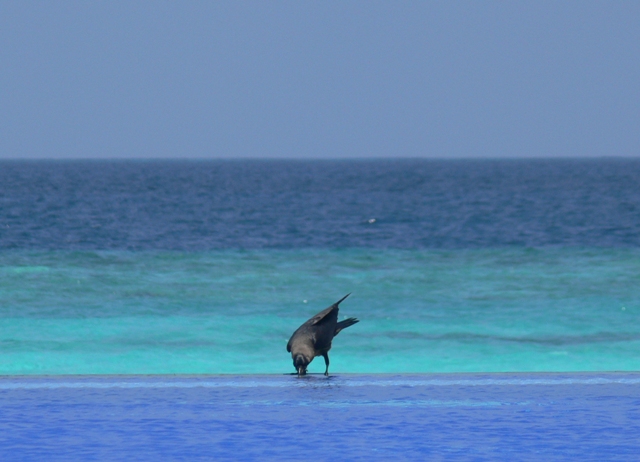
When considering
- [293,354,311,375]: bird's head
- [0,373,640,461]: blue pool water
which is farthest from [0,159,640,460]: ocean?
[293,354,311,375]: bird's head

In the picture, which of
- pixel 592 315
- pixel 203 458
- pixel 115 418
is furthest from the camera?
pixel 592 315

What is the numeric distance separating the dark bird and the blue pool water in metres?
0.22

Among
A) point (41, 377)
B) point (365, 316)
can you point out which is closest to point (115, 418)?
point (41, 377)

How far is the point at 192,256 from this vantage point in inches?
1219

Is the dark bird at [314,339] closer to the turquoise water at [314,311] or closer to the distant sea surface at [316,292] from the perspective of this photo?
the turquoise water at [314,311]

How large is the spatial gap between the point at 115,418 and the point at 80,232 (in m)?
32.5

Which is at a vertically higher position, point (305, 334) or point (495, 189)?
point (495, 189)

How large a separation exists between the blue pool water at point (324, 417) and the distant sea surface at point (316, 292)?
16.4 ft

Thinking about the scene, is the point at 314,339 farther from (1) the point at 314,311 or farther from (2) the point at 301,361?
(1) the point at 314,311

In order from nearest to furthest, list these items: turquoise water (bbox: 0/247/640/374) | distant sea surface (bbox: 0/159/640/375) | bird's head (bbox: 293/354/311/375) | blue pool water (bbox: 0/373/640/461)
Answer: blue pool water (bbox: 0/373/640/461) → bird's head (bbox: 293/354/311/375) → turquoise water (bbox: 0/247/640/374) → distant sea surface (bbox: 0/159/640/375)

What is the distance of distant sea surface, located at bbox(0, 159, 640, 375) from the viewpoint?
54.3 feet

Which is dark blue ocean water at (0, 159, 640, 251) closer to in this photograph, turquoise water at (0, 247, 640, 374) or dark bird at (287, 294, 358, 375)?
turquoise water at (0, 247, 640, 374)

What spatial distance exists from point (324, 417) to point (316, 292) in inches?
595

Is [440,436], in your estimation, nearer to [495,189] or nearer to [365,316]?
[365,316]
